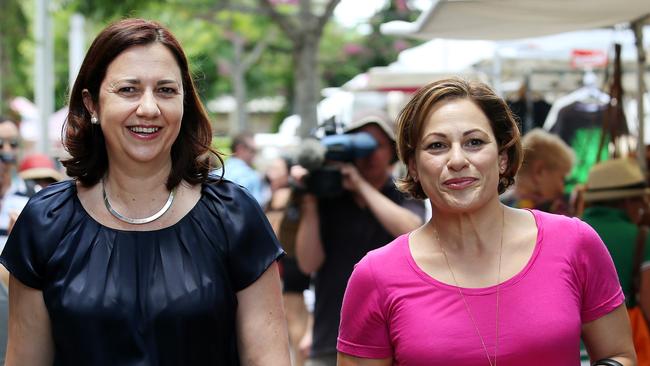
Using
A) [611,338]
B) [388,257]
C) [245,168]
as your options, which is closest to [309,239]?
[388,257]

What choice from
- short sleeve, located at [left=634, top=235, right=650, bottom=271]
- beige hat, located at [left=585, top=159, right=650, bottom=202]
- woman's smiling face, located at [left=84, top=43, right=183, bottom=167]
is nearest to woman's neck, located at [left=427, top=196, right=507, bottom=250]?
woman's smiling face, located at [left=84, top=43, right=183, bottom=167]

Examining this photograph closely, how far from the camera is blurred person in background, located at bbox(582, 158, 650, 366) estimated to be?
4.75m

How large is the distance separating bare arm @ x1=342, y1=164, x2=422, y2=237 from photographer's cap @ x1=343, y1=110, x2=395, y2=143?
0.26m

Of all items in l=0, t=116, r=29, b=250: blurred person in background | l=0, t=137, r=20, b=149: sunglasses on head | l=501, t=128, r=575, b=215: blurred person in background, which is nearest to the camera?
A: l=501, t=128, r=575, b=215: blurred person in background

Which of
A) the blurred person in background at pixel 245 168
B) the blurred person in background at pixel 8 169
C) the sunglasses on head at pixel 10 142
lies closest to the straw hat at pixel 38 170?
the blurred person in background at pixel 8 169

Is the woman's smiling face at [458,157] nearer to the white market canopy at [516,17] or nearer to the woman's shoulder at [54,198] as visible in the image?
the woman's shoulder at [54,198]

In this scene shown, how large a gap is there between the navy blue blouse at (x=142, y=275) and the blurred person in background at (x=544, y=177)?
3342mm

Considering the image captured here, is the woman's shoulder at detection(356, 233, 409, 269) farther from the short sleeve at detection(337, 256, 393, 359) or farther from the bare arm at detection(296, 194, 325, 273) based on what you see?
the bare arm at detection(296, 194, 325, 273)

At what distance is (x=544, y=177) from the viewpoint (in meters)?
6.31

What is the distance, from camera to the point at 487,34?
20.1 feet

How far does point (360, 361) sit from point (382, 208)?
2.12 metres

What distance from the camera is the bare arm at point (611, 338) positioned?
10.3ft

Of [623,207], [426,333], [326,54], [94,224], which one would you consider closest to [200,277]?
[94,224]

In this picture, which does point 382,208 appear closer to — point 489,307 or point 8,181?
point 489,307
